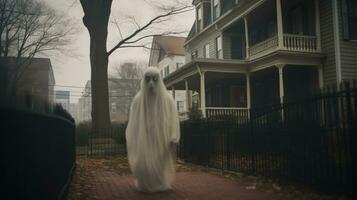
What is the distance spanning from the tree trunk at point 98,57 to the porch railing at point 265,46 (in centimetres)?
811

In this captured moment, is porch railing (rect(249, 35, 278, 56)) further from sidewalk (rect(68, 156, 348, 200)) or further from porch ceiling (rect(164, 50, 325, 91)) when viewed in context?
sidewalk (rect(68, 156, 348, 200))

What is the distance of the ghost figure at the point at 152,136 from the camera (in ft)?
20.9

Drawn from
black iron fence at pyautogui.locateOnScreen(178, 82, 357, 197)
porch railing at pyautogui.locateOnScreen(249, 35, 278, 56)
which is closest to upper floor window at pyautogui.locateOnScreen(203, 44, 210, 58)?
porch railing at pyautogui.locateOnScreen(249, 35, 278, 56)

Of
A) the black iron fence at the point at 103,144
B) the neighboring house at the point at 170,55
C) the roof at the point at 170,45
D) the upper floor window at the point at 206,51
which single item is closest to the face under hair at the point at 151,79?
the black iron fence at the point at 103,144

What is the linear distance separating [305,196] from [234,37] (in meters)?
21.4

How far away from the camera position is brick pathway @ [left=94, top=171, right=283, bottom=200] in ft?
19.8

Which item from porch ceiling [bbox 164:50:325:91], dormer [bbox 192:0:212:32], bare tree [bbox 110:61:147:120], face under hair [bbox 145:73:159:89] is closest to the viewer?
face under hair [bbox 145:73:159:89]

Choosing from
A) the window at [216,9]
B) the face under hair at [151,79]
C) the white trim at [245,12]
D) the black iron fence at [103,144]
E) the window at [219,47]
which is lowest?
the black iron fence at [103,144]

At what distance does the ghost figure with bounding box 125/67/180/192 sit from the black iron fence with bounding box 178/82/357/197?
6.82 ft

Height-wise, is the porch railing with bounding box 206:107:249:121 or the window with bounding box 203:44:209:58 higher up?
the window with bounding box 203:44:209:58

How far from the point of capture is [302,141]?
252 inches

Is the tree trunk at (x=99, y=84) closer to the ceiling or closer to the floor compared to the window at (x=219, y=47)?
closer to the floor

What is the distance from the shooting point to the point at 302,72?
19.7m

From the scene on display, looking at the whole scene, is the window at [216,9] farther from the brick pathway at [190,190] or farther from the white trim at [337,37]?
the brick pathway at [190,190]
